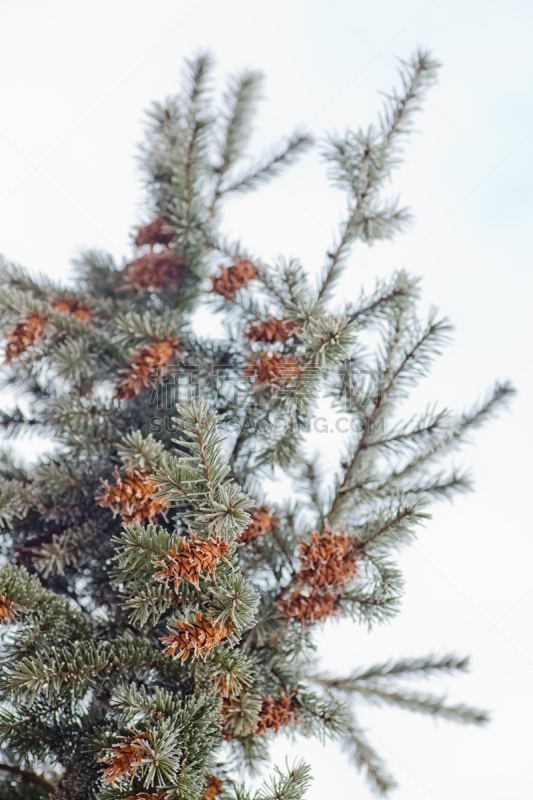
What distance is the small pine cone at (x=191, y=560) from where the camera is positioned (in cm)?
45

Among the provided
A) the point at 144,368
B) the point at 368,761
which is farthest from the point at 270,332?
the point at 368,761

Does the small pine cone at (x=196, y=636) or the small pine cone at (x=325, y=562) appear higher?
the small pine cone at (x=325, y=562)

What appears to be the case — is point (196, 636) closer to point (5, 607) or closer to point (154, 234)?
point (5, 607)

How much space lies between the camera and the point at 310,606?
595 mm

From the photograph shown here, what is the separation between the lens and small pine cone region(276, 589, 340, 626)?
0.59m

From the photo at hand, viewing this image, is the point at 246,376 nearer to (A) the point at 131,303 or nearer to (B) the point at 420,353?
(B) the point at 420,353

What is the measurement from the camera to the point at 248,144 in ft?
3.37

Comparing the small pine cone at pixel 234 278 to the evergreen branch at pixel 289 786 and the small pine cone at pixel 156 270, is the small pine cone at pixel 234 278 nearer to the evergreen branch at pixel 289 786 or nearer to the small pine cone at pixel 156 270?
the small pine cone at pixel 156 270

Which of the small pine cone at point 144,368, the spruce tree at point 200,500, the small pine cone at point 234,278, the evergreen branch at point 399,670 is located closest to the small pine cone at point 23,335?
the spruce tree at point 200,500

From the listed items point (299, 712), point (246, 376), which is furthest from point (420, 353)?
point (299, 712)

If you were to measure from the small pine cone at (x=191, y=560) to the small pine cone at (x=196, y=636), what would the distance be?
1.2 inches

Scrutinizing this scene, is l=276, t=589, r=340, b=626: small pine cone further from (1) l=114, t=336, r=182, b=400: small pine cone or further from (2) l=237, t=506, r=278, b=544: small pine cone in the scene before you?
(1) l=114, t=336, r=182, b=400: small pine cone

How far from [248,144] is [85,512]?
0.73 meters

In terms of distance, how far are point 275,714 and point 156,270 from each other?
2.17 feet
